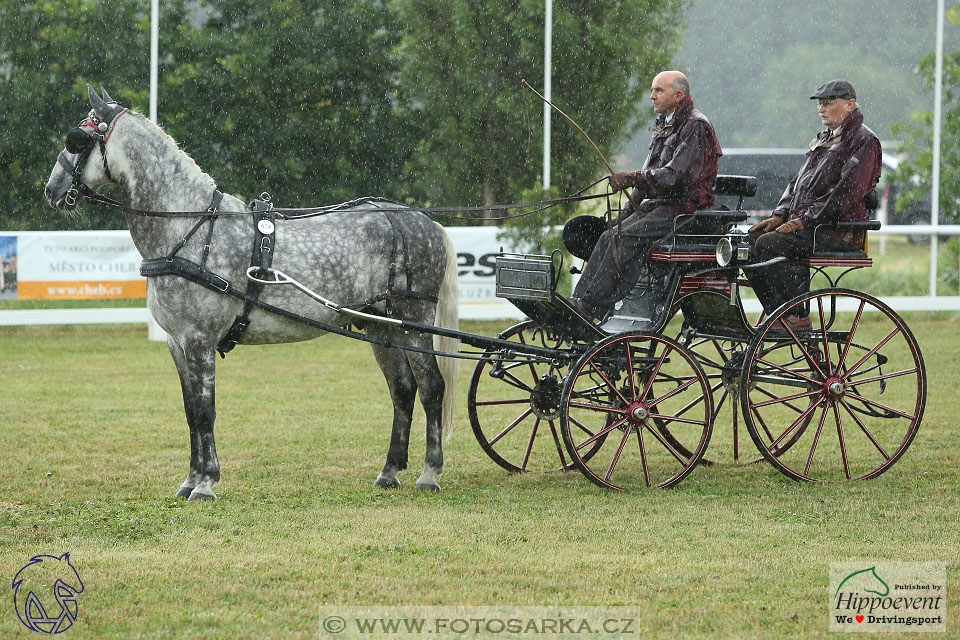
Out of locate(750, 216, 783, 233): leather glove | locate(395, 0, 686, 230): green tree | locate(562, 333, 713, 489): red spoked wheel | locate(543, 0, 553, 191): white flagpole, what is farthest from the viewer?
locate(395, 0, 686, 230): green tree

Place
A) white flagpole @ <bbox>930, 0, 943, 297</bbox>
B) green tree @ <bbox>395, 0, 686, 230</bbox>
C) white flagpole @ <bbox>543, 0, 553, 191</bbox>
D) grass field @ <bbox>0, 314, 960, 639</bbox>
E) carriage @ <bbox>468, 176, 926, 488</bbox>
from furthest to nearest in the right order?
1. green tree @ <bbox>395, 0, 686, 230</bbox>
2. white flagpole @ <bbox>930, 0, 943, 297</bbox>
3. white flagpole @ <bbox>543, 0, 553, 191</bbox>
4. carriage @ <bbox>468, 176, 926, 488</bbox>
5. grass field @ <bbox>0, 314, 960, 639</bbox>

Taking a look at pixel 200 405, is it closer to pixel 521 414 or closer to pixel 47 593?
pixel 47 593

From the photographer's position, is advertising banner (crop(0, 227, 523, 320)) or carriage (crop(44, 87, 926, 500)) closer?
carriage (crop(44, 87, 926, 500))

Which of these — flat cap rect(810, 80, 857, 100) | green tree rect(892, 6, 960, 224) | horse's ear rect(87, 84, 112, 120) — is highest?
green tree rect(892, 6, 960, 224)

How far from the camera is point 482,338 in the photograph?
6602mm

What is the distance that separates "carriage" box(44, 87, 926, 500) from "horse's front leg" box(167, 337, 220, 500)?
0.03 feet

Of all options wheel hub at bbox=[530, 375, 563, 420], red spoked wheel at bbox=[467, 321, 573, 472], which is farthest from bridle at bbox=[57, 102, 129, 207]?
wheel hub at bbox=[530, 375, 563, 420]

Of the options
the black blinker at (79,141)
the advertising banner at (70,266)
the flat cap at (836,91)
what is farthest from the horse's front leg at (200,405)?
the advertising banner at (70,266)

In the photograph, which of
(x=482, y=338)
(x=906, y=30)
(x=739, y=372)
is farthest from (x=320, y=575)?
(x=906, y=30)

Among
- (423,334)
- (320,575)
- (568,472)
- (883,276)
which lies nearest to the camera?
(320,575)

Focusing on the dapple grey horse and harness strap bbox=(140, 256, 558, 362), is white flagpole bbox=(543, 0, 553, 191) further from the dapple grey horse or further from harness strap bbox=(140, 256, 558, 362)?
harness strap bbox=(140, 256, 558, 362)

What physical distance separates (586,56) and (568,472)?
9.42m

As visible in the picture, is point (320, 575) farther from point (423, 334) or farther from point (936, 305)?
point (936, 305)

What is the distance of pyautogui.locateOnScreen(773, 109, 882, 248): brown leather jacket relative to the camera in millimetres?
6605
